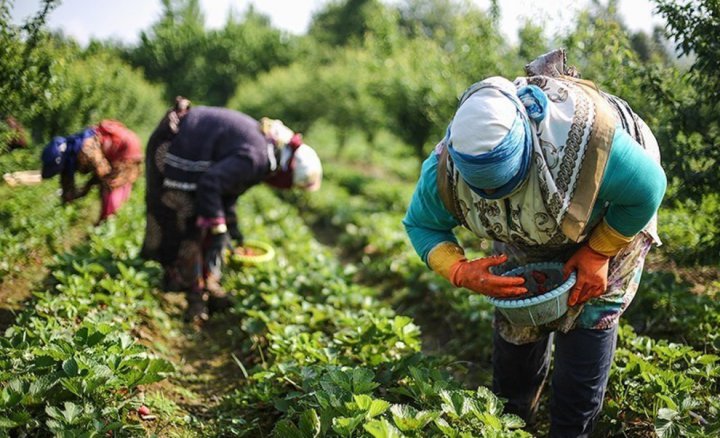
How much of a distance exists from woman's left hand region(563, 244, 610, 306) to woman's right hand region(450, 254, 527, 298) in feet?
0.59

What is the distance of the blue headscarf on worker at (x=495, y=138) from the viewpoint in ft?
5.35

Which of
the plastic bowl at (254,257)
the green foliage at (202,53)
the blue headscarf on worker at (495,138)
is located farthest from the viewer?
the green foliage at (202,53)

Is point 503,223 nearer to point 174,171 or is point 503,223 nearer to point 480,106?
point 480,106

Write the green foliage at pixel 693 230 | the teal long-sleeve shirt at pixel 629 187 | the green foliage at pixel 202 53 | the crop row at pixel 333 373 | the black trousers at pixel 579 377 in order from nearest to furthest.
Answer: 1. the teal long-sleeve shirt at pixel 629 187
2. the crop row at pixel 333 373
3. the black trousers at pixel 579 377
4. the green foliage at pixel 693 230
5. the green foliage at pixel 202 53

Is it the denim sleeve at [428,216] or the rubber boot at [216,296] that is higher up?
the denim sleeve at [428,216]

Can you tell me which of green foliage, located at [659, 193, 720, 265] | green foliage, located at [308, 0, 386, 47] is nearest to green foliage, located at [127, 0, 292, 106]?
green foliage, located at [308, 0, 386, 47]

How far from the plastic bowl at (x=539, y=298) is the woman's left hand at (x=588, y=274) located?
0.03 metres

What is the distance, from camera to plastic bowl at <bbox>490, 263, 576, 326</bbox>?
1.94 meters

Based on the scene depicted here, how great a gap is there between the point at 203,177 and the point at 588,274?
2.52 metres

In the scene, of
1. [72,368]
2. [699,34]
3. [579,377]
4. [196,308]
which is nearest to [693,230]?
[699,34]

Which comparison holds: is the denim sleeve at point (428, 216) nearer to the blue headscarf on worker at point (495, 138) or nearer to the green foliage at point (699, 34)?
the blue headscarf on worker at point (495, 138)

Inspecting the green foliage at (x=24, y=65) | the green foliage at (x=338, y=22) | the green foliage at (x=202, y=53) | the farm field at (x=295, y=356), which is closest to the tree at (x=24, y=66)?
the green foliage at (x=24, y=65)

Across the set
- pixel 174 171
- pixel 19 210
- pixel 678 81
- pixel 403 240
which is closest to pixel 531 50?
pixel 678 81

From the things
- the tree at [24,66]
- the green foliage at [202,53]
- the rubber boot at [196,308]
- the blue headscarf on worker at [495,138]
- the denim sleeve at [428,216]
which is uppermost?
the green foliage at [202,53]
